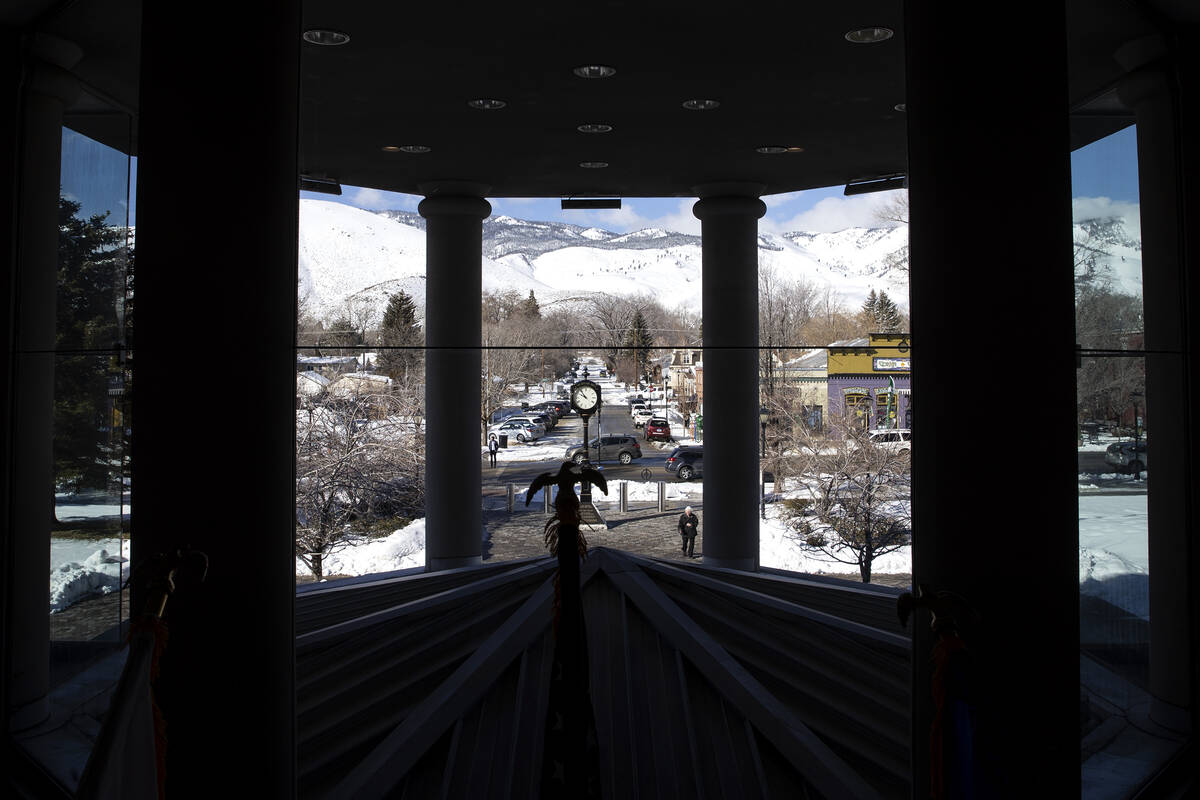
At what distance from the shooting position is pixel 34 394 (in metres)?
5.34

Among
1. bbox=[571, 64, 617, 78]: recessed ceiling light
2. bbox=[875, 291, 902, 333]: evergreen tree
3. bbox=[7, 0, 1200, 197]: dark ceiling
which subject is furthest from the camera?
bbox=[875, 291, 902, 333]: evergreen tree

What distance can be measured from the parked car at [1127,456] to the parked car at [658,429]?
7527 millimetres

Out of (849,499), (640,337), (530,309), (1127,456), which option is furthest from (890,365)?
(1127,456)

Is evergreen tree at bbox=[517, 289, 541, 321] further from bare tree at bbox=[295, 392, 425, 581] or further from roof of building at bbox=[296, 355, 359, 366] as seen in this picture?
roof of building at bbox=[296, 355, 359, 366]

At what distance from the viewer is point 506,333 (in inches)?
593

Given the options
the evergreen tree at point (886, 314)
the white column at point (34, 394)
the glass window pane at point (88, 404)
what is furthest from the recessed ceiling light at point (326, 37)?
the evergreen tree at point (886, 314)

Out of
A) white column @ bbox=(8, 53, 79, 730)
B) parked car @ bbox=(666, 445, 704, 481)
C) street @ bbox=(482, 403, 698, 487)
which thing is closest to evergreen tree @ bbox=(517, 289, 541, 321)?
street @ bbox=(482, 403, 698, 487)

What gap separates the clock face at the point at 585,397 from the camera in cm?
866

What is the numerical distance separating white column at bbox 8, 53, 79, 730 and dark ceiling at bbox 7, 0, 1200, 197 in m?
0.26

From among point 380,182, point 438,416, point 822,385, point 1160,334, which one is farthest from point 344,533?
point 1160,334

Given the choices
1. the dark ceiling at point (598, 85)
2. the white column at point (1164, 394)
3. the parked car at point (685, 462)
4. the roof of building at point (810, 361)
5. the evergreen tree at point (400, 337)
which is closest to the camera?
the white column at point (1164, 394)

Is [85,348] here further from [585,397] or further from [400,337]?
[400,337]

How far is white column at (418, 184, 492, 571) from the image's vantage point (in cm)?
1000

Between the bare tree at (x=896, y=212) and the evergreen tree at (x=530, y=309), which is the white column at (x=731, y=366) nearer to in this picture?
the bare tree at (x=896, y=212)
